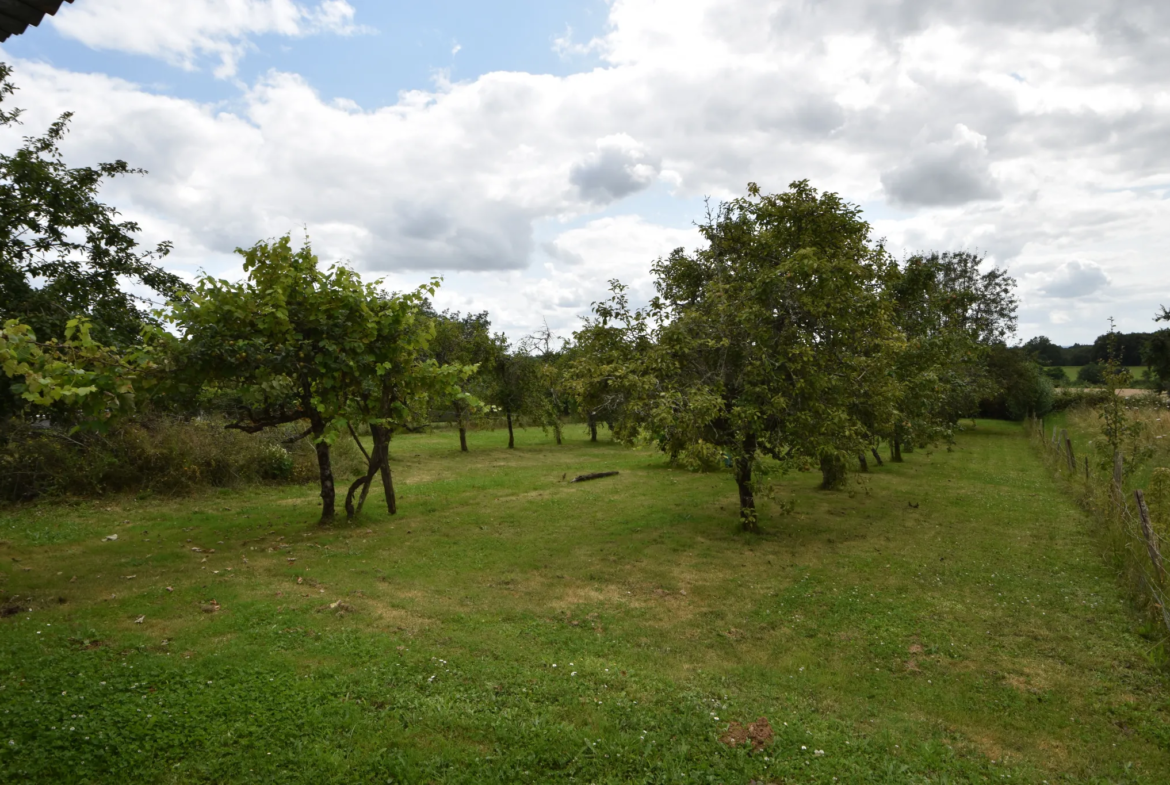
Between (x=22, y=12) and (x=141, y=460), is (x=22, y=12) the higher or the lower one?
the higher one

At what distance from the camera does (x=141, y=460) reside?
1612 cm

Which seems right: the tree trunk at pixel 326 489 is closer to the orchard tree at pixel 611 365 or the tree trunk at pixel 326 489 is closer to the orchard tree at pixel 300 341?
the orchard tree at pixel 300 341

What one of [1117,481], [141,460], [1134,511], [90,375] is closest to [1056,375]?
[1117,481]

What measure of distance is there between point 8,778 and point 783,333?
455 inches

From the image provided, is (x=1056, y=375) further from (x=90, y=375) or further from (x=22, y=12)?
(x=22, y=12)

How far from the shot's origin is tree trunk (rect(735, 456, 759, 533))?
1243 cm

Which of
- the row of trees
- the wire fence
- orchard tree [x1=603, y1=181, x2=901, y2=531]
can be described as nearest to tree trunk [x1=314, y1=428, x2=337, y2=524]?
the row of trees

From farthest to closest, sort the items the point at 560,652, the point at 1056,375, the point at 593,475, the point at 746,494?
the point at 1056,375 < the point at 593,475 < the point at 746,494 < the point at 560,652

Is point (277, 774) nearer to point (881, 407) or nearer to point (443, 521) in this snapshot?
point (443, 521)

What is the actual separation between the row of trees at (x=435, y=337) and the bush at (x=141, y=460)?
0.92m

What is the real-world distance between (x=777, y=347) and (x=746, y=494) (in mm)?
3214

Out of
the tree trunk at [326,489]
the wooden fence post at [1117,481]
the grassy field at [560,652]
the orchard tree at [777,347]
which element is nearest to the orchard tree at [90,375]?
the grassy field at [560,652]

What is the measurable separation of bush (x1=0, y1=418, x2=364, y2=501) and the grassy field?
5.21 feet

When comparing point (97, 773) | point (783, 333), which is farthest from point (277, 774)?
point (783, 333)
